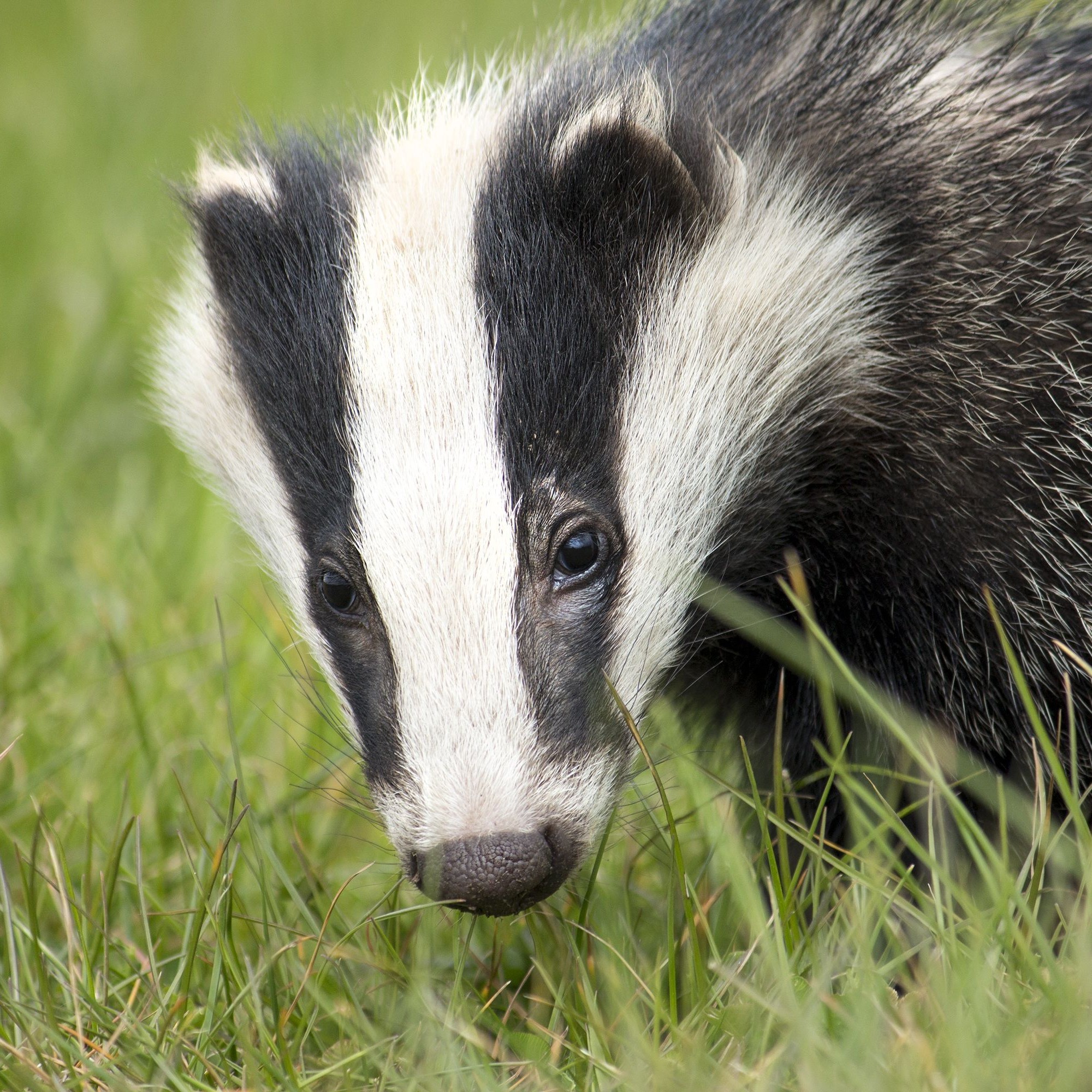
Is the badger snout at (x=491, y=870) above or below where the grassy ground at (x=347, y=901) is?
above

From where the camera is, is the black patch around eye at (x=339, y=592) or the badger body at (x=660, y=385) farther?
the black patch around eye at (x=339, y=592)

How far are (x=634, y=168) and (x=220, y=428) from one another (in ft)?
3.50

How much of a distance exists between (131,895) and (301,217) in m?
1.58

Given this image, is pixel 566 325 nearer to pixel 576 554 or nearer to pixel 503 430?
pixel 503 430

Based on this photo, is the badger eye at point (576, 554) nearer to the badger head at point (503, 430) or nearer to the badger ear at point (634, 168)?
the badger head at point (503, 430)

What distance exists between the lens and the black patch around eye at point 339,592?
2.59 metres

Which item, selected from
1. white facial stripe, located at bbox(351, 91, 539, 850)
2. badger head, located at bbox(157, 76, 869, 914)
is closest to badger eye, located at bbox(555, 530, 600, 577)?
badger head, located at bbox(157, 76, 869, 914)

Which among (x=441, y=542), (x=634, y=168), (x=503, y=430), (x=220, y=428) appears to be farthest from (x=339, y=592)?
(x=634, y=168)

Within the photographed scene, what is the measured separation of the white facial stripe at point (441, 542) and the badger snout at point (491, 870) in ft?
0.07

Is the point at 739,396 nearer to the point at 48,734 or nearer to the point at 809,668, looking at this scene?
the point at 809,668

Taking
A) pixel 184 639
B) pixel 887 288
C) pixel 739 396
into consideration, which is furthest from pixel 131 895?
pixel 887 288

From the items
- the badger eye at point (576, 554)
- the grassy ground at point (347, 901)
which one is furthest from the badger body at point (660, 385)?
the grassy ground at point (347, 901)

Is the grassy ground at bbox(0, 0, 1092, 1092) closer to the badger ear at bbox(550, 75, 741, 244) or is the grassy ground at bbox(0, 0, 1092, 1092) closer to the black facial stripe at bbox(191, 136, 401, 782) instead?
the black facial stripe at bbox(191, 136, 401, 782)

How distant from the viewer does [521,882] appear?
2.25m
